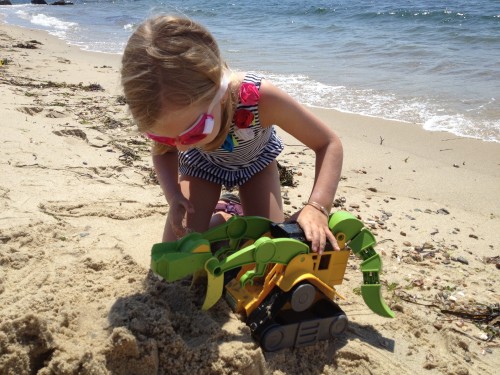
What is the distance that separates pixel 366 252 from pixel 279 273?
0.48m

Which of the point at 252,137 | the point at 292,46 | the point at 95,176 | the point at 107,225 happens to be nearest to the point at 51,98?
the point at 95,176

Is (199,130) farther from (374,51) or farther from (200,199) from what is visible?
(374,51)

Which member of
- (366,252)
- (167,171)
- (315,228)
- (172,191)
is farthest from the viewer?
(167,171)

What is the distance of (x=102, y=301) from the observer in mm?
2107

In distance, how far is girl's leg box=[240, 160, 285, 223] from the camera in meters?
2.97

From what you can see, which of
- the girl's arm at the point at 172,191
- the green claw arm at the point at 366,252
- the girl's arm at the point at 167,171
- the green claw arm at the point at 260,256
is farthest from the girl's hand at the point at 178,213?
the green claw arm at the point at 366,252

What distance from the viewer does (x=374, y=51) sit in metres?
9.84

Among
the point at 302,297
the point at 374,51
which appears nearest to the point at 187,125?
the point at 302,297

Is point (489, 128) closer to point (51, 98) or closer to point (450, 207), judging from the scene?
point (450, 207)

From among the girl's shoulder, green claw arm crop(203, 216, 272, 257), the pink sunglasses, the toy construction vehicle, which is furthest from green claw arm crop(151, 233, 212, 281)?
the girl's shoulder

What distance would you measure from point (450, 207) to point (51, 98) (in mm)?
4266

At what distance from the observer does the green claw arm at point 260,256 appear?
6.48ft

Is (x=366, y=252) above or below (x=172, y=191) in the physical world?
below

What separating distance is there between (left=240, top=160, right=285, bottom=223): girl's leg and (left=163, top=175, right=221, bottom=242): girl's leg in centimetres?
18
